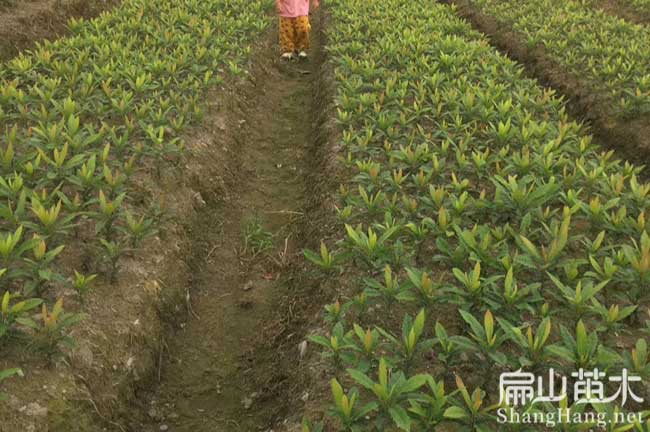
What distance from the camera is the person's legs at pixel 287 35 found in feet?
36.9

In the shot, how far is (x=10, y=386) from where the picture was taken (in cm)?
304

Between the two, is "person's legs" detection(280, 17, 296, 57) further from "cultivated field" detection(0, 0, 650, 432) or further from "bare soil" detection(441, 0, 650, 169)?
"bare soil" detection(441, 0, 650, 169)

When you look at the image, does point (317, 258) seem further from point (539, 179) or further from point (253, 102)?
point (253, 102)

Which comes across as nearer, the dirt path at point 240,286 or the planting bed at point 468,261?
the planting bed at point 468,261

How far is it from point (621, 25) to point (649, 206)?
7.59m

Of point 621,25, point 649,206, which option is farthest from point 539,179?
point 621,25

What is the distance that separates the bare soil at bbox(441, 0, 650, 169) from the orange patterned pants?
14.8 feet

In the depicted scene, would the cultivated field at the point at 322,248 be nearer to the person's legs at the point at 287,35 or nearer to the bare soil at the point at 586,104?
the bare soil at the point at 586,104

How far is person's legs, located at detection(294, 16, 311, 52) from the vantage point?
1130 cm

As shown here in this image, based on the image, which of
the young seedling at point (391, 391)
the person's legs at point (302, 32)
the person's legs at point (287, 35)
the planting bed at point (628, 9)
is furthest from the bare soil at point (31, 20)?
the planting bed at point (628, 9)

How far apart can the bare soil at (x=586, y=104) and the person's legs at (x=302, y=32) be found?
14.6 ft

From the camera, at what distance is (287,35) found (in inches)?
446

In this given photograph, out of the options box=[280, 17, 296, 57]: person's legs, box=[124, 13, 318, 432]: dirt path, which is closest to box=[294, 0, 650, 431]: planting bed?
box=[124, 13, 318, 432]: dirt path

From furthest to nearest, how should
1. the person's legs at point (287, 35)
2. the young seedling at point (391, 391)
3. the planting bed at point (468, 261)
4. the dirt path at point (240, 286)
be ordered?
the person's legs at point (287, 35) → the dirt path at point (240, 286) → the planting bed at point (468, 261) → the young seedling at point (391, 391)
